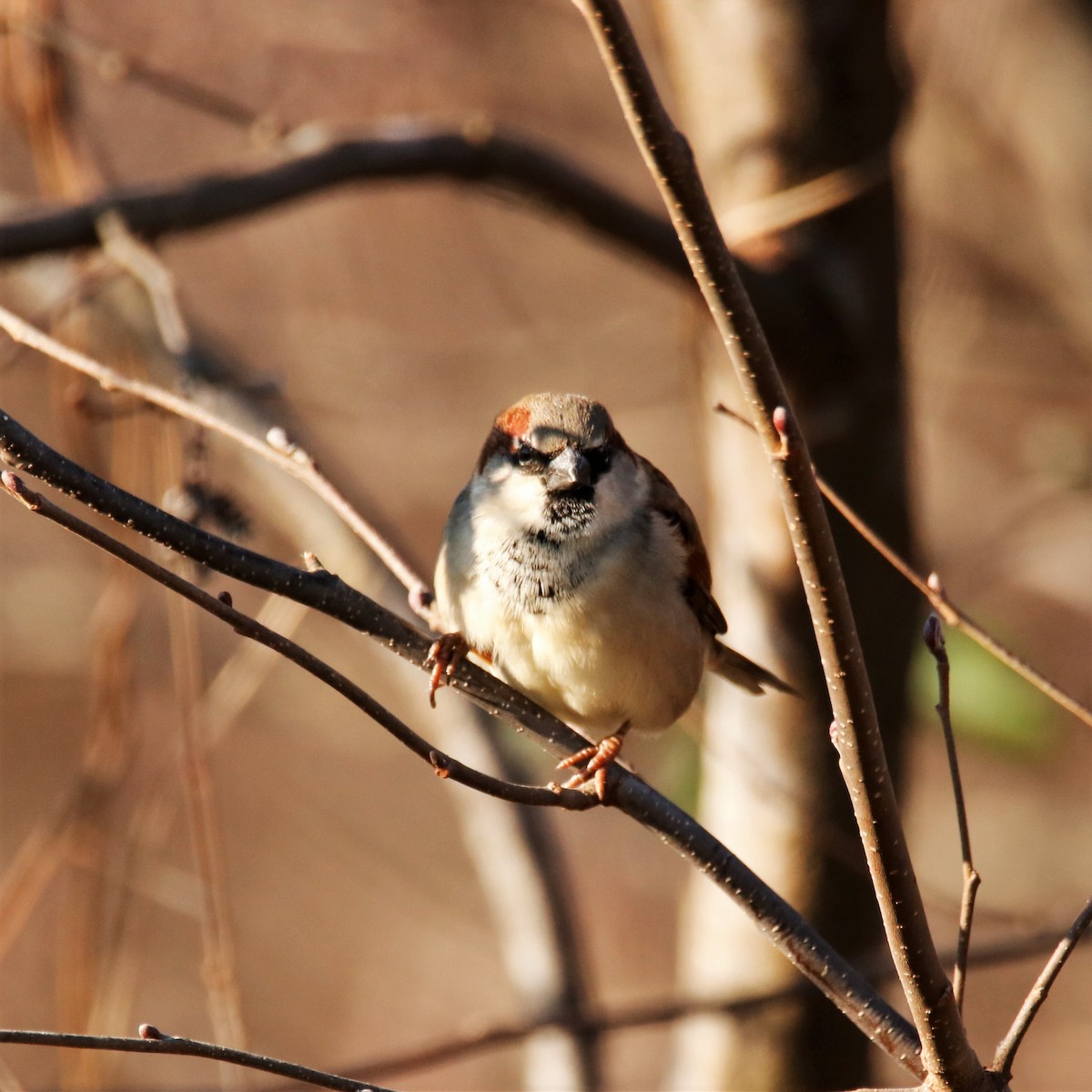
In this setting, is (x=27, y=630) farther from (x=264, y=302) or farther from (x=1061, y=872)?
(x=1061, y=872)

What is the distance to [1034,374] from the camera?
529cm

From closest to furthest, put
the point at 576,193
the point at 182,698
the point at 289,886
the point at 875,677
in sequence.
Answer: the point at 182,698 < the point at 576,193 < the point at 875,677 < the point at 289,886

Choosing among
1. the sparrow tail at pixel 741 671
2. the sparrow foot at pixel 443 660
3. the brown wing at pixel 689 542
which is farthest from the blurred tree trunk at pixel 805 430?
the sparrow foot at pixel 443 660

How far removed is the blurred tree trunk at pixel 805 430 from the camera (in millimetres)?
2859

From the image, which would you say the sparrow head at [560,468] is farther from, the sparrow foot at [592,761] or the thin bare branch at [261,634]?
the thin bare branch at [261,634]

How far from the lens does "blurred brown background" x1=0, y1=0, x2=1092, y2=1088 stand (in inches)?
175

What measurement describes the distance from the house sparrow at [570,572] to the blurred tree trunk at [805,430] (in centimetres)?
60

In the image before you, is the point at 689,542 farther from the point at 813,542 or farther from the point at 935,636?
the point at 813,542

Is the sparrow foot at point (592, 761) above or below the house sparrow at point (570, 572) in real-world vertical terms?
below

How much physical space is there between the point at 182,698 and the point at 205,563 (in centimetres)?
83

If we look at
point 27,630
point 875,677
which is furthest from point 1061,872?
point 27,630

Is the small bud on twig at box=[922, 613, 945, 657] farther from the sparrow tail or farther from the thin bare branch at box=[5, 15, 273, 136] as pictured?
the thin bare branch at box=[5, 15, 273, 136]

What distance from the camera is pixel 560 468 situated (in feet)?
7.36

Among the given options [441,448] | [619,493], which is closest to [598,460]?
[619,493]
